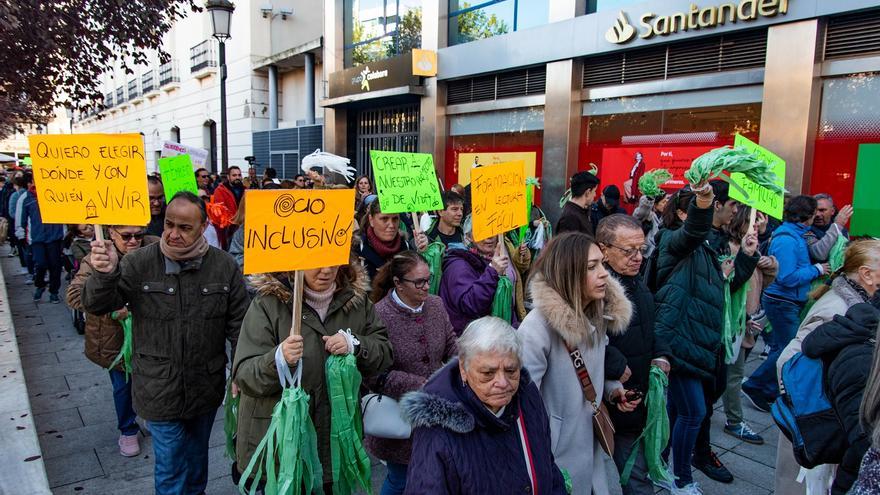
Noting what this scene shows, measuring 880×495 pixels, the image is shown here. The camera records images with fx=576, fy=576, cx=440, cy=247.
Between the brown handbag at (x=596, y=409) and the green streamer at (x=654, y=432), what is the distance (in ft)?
1.01

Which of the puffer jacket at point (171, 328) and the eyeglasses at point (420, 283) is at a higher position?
the eyeglasses at point (420, 283)

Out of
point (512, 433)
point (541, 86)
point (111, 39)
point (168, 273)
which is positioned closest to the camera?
point (512, 433)

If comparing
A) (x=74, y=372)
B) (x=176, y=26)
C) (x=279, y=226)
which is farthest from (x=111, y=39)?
(x=176, y=26)

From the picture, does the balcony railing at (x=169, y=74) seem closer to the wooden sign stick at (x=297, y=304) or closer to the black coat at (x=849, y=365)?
the wooden sign stick at (x=297, y=304)

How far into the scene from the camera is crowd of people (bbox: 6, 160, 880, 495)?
82.0 inches

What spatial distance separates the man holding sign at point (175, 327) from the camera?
2986mm

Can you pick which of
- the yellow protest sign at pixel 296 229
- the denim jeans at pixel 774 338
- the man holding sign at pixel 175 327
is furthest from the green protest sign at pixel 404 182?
the denim jeans at pixel 774 338

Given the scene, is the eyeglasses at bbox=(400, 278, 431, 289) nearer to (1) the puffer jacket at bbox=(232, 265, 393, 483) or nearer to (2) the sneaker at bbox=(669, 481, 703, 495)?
(1) the puffer jacket at bbox=(232, 265, 393, 483)

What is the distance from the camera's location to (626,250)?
3020 millimetres

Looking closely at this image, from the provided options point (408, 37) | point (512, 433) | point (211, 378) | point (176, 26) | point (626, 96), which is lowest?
point (211, 378)

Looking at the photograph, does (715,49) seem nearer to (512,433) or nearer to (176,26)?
(512,433)

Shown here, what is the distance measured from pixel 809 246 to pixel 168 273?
550cm

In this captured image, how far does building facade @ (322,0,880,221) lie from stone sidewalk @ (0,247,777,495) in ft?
11.8

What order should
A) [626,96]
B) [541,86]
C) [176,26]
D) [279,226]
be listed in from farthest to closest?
[176,26] → [541,86] → [626,96] → [279,226]
